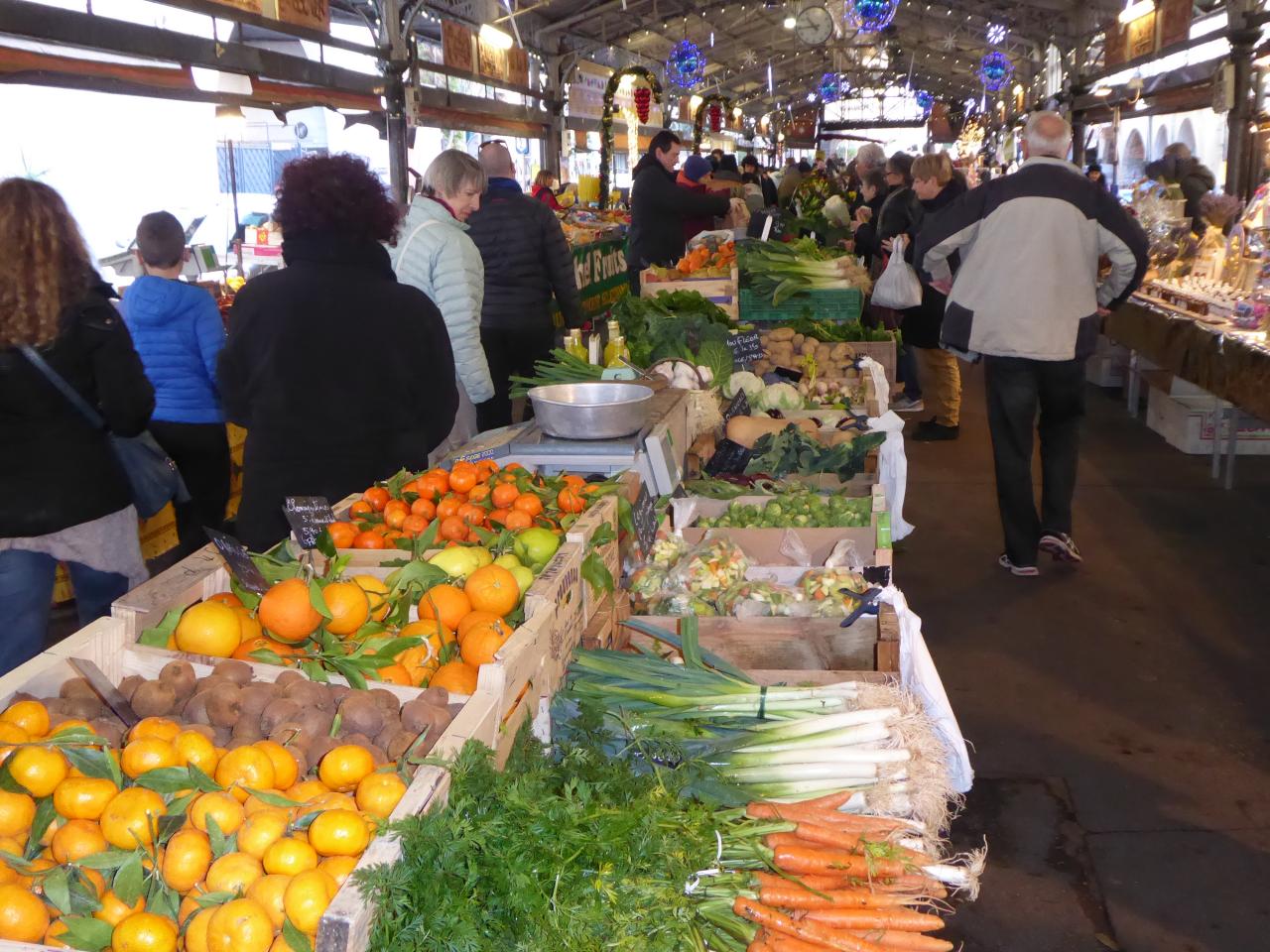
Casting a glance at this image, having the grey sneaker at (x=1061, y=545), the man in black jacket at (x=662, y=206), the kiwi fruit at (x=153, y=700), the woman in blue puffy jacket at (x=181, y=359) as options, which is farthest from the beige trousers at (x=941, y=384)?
the kiwi fruit at (x=153, y=700)

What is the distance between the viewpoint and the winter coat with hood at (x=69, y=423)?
2.80 metres

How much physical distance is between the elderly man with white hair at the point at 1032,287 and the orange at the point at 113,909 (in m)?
4.09

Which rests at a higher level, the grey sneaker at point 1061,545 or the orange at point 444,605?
the orange at point 444,605

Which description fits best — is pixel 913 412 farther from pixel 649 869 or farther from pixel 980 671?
pixel 649 869

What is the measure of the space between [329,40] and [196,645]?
344 inches

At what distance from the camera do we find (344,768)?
5.32 ft

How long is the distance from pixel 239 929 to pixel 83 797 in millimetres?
368

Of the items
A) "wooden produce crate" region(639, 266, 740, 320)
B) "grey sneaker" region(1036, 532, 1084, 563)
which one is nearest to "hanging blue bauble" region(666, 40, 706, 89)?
"wooden produce crate" region(639, 266, 740, 320)

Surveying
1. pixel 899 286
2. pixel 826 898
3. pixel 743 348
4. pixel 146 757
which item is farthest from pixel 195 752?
pixel 899 286

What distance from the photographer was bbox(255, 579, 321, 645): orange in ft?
6.49

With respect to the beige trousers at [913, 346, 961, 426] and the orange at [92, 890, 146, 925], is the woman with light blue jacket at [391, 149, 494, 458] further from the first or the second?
the beige trousers at [913, 346, 961, 426]

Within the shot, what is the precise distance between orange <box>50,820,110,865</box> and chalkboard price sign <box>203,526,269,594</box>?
1.95ft

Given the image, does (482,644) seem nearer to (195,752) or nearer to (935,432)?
(195,752)

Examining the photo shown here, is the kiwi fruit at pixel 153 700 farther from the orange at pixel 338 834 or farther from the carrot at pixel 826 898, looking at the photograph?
the carrot at pixel 826 898
